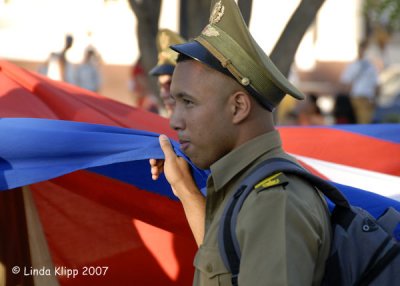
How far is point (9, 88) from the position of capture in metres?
3.87

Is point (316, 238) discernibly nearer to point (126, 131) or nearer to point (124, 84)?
point (126, 131)

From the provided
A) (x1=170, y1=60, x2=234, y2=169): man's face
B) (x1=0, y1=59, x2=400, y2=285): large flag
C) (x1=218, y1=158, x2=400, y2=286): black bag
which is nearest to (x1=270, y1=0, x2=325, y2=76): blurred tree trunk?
(x1=0, y1=59, x2=400, y2=285): large flag

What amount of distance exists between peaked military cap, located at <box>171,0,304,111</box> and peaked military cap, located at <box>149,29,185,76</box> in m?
2.71

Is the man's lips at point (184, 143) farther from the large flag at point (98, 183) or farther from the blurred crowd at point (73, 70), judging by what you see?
the blurred crowd at point (73, 70)

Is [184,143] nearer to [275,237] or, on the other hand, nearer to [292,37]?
[275,237]

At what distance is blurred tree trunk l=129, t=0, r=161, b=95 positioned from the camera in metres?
7.34

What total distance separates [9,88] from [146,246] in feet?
2.94

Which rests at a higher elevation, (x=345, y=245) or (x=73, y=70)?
(x=73, y=70)

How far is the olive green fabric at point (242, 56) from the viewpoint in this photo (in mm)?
2434

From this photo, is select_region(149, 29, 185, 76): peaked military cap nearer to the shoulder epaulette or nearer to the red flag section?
the red flag section

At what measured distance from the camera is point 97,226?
381 cm

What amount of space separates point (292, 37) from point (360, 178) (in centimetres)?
176

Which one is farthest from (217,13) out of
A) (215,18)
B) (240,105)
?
(240,105)

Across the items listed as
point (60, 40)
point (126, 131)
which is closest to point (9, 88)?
point (126, 131)
